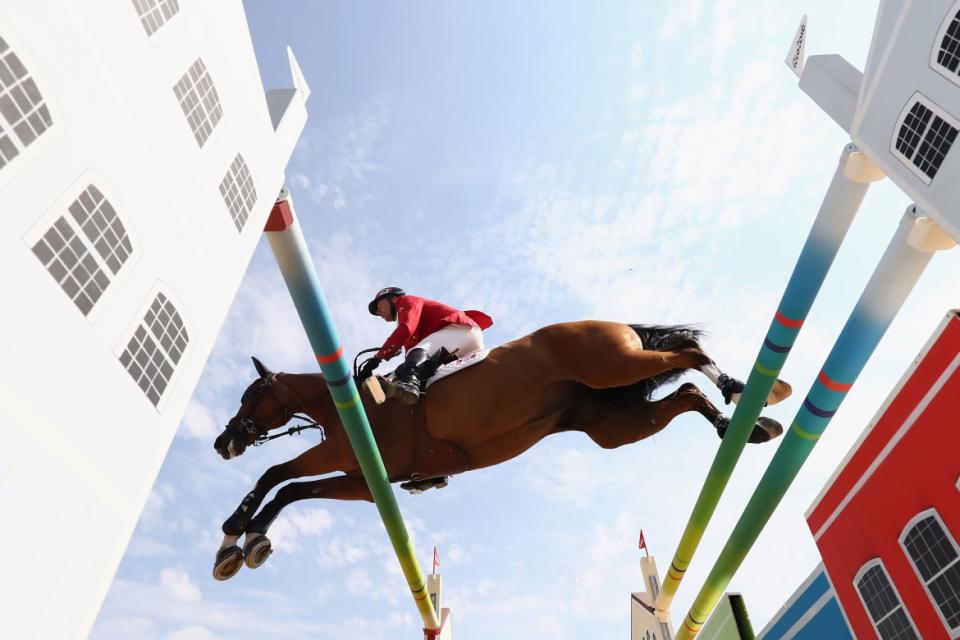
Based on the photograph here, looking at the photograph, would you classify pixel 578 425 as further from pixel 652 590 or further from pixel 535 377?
pixel 652 590

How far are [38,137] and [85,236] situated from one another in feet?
2.20

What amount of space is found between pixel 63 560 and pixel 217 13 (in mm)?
5783

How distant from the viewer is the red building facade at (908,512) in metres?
6.54

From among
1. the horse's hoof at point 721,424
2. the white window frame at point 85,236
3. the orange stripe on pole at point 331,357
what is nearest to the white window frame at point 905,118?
the horse's hoof at point 721,424

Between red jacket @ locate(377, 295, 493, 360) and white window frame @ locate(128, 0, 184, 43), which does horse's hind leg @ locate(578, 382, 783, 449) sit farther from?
white window frame @ locate(128, 0, 184, 43)

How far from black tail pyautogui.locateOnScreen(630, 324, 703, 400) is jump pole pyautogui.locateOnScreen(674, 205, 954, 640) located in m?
1.28

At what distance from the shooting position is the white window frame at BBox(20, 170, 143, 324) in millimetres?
3834

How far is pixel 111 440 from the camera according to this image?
4.01m

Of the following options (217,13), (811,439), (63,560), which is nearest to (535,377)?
(811,439)

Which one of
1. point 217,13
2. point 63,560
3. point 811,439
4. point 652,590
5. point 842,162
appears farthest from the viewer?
Answer: point 652,590

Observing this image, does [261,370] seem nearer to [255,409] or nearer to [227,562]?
[255,409]

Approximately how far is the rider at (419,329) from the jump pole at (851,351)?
10.0 ft

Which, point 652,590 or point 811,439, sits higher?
point 811,439

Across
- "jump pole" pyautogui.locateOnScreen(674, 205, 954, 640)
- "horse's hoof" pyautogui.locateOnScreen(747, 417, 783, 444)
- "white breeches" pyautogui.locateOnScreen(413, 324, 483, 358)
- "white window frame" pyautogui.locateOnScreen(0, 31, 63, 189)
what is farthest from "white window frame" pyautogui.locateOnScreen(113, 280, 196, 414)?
"jump pole" pyautogui.locateOnScreen(674, 205, 954, 640)
